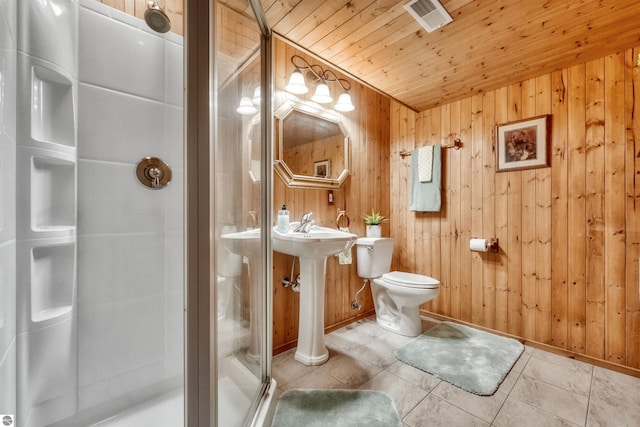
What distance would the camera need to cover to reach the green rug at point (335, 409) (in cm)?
121

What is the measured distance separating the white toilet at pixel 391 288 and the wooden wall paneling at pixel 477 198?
1.39ft

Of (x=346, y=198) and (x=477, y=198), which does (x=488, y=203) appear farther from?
(x=346, y=198)

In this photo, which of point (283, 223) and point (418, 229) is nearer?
point (283, 223)

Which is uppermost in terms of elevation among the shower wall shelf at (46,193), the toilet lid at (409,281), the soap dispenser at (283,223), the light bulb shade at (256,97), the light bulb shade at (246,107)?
the light bulb shade at (256,97)

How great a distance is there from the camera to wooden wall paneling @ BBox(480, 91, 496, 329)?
2178mm

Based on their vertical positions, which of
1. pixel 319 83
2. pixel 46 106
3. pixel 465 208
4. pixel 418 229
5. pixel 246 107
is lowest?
pixel 418 229

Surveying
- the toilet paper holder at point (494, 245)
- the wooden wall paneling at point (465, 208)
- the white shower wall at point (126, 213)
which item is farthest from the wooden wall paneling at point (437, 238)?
the white shower wall at point (126, 213)

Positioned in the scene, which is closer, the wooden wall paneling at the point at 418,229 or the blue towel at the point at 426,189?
the blue towel at the point at 426,189

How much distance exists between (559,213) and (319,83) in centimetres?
203

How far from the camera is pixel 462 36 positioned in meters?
1.61

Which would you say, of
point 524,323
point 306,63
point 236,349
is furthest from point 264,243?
point 524,323

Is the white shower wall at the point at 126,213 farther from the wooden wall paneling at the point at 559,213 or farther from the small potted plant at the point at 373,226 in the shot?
the wooden wall paneling at the point at 559,213

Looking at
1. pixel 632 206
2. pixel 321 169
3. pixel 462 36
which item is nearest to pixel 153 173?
pixel 321 169

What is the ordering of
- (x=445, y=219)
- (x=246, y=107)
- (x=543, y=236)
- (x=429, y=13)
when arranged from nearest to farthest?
(x=246, y=107)
(x=429, y=13)
(x=543, y=236)
(x=445, y=219)
